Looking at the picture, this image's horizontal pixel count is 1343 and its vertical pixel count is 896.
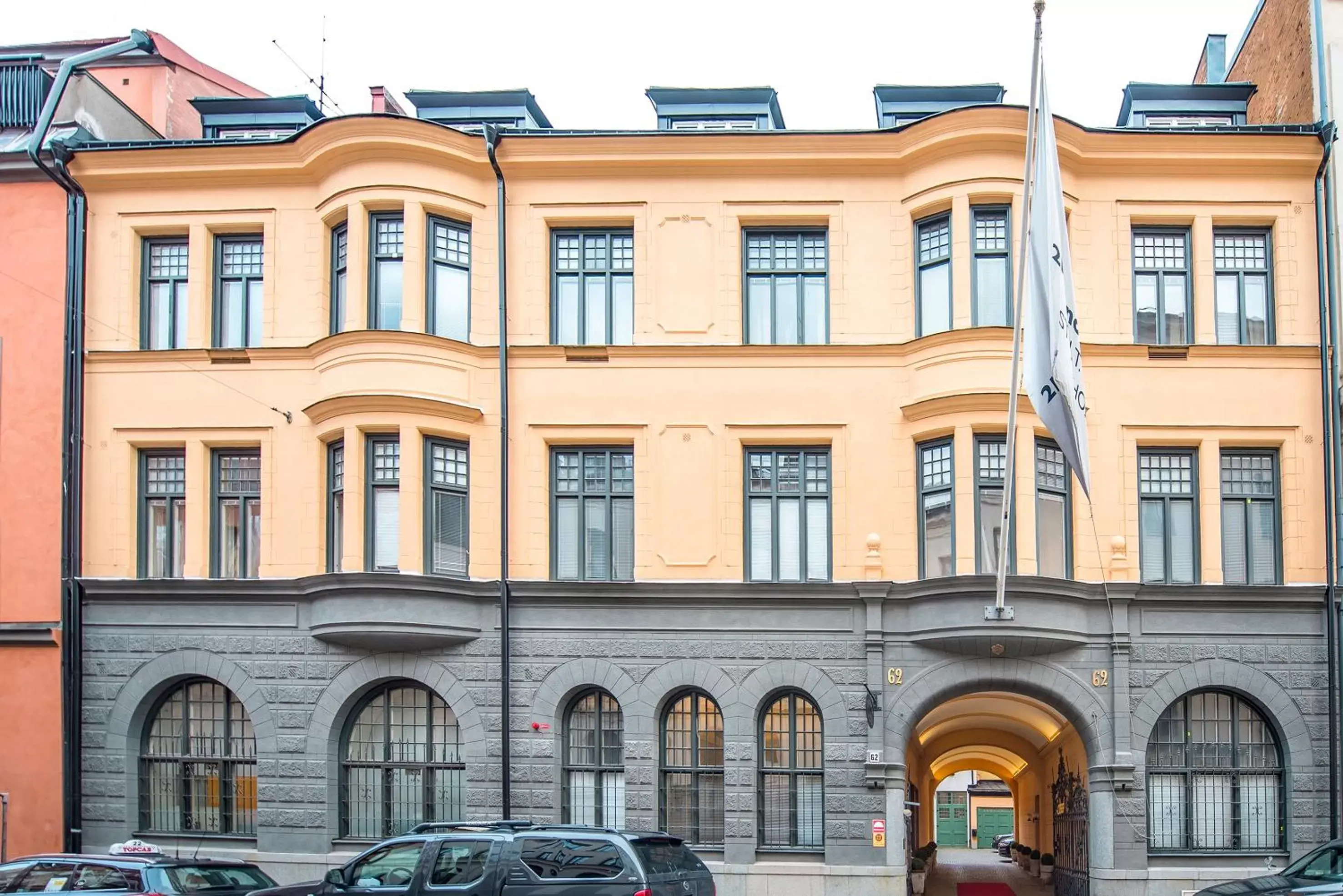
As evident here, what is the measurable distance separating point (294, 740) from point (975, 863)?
26.6 metres

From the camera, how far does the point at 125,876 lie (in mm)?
19828

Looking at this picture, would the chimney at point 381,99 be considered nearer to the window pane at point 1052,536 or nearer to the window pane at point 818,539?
the window pane at point 818,539

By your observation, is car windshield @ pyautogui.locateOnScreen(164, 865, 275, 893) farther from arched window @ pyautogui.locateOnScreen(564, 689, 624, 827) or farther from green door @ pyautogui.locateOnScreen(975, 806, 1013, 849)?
green door @ pyautogui.locateOnScreen(975, 806, 1013, 849)

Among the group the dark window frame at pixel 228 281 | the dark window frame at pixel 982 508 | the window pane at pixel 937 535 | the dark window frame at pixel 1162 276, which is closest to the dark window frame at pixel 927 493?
the window pane at pixel 937 535

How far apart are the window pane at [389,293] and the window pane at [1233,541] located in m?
14.4

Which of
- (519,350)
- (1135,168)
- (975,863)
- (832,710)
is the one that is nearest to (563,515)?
(519,350)

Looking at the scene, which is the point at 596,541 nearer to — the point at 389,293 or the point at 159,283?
the point at 389,293

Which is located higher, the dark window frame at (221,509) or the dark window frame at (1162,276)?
the dark window frame at (1162,276)

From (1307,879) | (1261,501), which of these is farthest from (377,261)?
(1307,879)

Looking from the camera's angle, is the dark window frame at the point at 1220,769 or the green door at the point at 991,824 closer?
the dark window frame at the point at 1220,769

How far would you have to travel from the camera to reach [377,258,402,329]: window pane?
88.4ft

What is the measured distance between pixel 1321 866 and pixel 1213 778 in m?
5.80

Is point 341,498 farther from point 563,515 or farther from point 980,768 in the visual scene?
point 980,768

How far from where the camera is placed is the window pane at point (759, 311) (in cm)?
2727
